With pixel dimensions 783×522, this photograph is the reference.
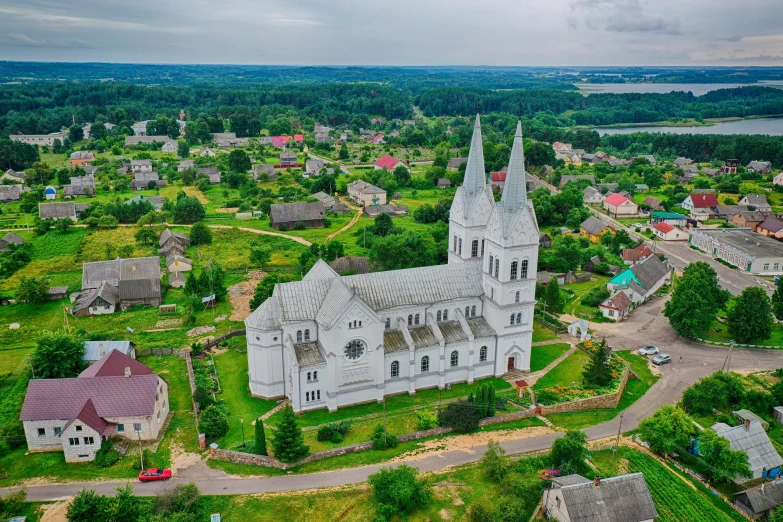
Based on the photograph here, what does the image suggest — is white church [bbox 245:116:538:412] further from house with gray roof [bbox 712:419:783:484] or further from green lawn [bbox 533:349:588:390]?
house with gray roof [bbox 712:419:783:484]

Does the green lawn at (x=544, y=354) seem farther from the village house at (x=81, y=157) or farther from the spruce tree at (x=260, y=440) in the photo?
the village house at (x=81, y=157)

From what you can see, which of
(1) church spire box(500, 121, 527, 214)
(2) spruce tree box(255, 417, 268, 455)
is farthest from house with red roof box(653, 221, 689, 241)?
(2) spruce tree box(255, 417, 268, 455)

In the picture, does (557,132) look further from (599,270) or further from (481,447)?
(481,447)

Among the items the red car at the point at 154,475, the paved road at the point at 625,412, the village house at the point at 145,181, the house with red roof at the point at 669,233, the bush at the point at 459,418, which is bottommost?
the paved road at the point at 625,412

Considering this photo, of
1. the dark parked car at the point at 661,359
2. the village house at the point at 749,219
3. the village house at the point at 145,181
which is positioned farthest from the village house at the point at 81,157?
the village house at the point at 749,219

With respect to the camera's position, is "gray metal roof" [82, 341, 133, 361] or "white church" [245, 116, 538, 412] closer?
"white church" [245, 116, 538, 412]

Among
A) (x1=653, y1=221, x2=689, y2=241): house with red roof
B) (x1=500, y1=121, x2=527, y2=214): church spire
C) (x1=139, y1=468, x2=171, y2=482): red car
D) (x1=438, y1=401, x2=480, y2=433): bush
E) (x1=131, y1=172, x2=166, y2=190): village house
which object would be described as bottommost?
(x1=139, y1=468, x2=171, y2=482): red car
